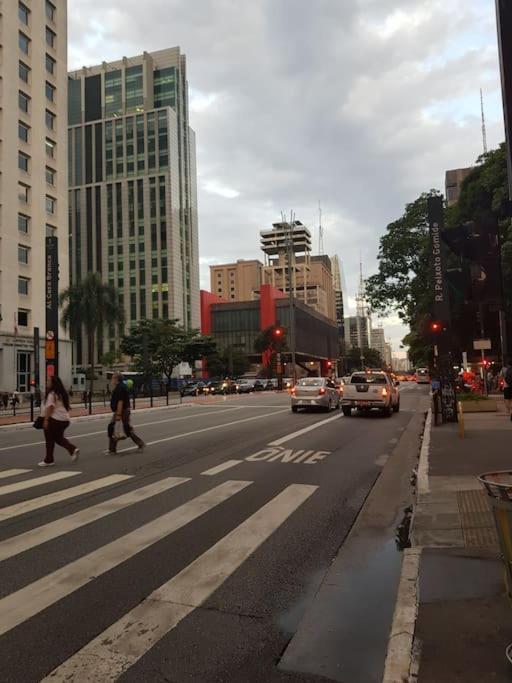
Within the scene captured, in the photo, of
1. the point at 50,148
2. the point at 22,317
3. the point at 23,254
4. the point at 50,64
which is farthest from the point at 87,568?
the point at 50,64

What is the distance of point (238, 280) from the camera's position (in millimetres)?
175000

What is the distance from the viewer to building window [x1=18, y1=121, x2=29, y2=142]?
51.3 meters

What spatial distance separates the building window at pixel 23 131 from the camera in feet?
168

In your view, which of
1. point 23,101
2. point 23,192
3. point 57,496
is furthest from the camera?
point 23,101

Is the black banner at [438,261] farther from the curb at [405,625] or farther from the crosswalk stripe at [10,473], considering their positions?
the curb at [405,625]

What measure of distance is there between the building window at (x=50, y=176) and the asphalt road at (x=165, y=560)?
166 feet

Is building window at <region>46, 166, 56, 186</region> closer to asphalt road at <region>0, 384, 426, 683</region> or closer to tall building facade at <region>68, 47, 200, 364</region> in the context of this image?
asphalt road at <region>0, 384, 426, 683</region>

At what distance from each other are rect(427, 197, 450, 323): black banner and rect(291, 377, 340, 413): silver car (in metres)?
8.99

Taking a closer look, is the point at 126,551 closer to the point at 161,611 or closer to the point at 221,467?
the point at 161,611

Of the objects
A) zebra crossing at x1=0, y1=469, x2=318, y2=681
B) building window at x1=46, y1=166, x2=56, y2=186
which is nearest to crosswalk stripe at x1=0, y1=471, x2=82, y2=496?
zebra crossing at x1=0, y1=469, x2=318, y2=681

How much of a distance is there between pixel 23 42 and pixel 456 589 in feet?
204

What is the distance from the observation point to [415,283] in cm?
4081

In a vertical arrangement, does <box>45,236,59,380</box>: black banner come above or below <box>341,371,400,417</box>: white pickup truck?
above

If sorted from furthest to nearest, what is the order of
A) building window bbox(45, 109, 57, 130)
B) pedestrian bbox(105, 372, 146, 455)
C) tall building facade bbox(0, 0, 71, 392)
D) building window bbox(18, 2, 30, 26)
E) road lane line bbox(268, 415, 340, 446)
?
building window bbox(45, 109, 57, 130), building window bbox(18, 2, 30, 26), tall building facade bbox(0, 0, 71, 392), road lane line bbox(268, 415, 340, 446), pedestrian bbox(105, 372, 146, 455)
